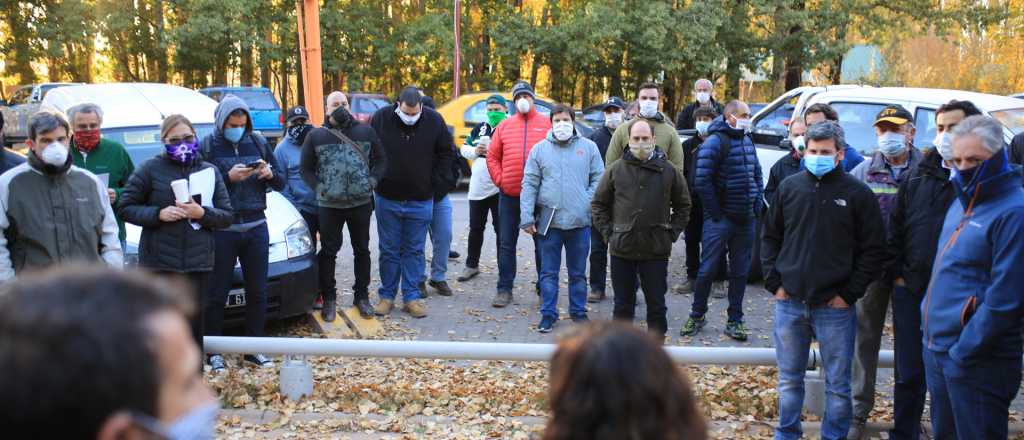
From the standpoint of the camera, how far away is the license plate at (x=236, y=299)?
22.5ft

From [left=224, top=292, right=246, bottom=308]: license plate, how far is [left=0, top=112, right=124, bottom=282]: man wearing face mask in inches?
64.8

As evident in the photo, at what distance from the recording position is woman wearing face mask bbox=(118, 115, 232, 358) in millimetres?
5840

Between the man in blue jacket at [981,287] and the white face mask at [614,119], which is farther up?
the white face mask at [614,119]

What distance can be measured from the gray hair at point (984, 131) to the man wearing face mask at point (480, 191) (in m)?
5.29

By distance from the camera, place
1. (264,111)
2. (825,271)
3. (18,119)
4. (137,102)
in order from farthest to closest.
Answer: (264,111) → (18,119) → (137,102) → (825,271)

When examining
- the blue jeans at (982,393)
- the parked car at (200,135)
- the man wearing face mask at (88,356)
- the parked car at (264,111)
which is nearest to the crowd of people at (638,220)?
the blue jeans at (982,393)

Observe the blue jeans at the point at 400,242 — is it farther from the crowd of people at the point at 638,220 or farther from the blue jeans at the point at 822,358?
the blue jeans at the point at 822,358

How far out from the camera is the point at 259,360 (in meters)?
6.67

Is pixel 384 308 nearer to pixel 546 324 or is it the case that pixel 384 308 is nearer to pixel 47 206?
Result: pixel 546 324

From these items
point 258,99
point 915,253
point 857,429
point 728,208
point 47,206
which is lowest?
point 857,429

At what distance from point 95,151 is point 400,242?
112 inches

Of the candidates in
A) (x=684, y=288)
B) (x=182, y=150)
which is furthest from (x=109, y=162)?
(x=684, y=288)

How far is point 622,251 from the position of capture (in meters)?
6.93

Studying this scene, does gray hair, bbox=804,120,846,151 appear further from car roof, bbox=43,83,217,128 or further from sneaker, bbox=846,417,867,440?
car roof, bbox=43,83,217,128
